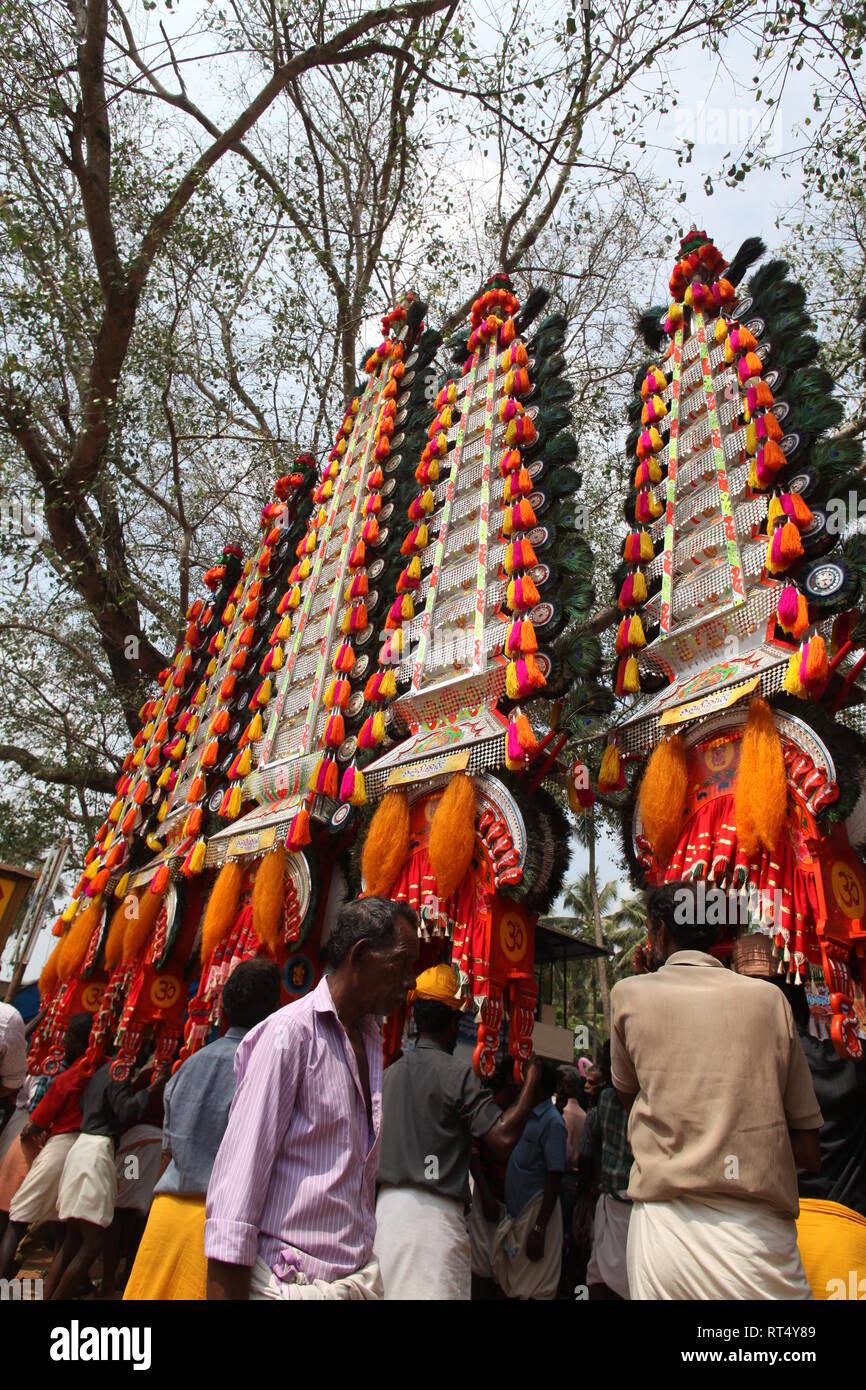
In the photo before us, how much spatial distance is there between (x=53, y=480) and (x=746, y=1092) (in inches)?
374

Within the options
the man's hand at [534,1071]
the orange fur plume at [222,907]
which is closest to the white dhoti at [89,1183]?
the orange fur plume at [222,907]

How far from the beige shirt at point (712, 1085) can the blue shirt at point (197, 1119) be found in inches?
52.0

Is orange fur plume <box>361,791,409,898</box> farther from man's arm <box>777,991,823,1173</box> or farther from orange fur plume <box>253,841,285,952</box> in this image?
man's arm <box>777,991,823,1173</box>

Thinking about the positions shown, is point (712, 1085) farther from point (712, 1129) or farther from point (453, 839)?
point (453, 839)

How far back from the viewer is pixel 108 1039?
677cm

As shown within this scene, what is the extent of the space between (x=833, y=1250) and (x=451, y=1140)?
3.78 feet

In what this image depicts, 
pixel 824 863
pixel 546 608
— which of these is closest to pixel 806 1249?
pixel 824 863

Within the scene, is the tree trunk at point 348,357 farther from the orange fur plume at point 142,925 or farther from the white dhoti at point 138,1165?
the white dhoti at point 138,1165

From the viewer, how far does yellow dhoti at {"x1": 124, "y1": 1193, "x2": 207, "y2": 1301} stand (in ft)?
9.67

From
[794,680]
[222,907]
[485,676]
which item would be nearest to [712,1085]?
[794,680]

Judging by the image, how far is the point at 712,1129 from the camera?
219cm

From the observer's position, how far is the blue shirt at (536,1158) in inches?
169

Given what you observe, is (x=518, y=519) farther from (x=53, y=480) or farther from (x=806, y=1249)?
(x=53, y=480)

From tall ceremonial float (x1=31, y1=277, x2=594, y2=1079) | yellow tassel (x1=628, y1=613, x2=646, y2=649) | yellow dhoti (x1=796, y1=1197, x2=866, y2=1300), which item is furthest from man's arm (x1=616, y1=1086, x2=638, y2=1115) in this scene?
yellow tassel (x1=628, y1=613, x2=646, y2=649)
